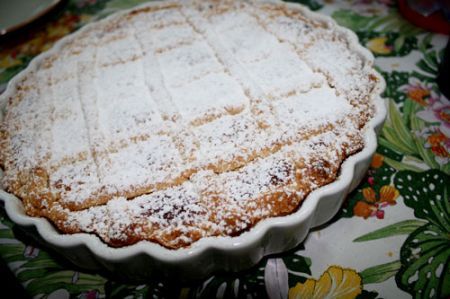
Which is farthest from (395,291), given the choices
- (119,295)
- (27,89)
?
(27,89)

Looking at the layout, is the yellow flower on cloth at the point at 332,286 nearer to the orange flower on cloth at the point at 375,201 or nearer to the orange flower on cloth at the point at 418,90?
the orange flower on cloth at the point at 375,201

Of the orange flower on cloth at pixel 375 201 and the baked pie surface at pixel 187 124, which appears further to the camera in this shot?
the orange flower on cloth at pixel 375 201

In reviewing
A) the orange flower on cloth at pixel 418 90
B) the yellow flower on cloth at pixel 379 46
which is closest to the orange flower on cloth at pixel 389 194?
the orange flower on cloth at pixel 418 90

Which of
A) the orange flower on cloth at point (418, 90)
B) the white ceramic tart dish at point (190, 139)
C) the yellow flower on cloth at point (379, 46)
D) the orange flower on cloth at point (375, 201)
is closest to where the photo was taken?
the white ceramic tart dish at point (190, 139)

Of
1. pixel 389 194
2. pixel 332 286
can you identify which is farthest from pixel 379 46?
pixel 332 286

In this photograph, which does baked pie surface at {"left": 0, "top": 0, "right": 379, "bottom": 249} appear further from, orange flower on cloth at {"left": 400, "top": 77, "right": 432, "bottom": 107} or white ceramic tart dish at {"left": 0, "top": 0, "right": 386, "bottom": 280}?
orange flower on cloth at {"left": 400, "top": 77, "right": 432, "bottom": 107}
